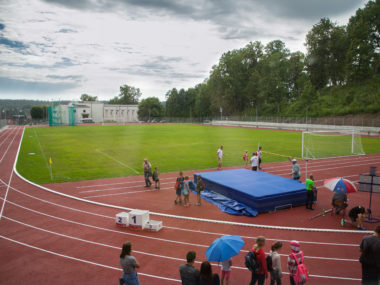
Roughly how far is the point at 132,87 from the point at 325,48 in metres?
118

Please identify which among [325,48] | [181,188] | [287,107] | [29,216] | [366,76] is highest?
[325,48]

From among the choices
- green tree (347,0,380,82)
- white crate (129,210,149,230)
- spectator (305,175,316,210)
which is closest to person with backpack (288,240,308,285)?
white crate (129,210,149,230)

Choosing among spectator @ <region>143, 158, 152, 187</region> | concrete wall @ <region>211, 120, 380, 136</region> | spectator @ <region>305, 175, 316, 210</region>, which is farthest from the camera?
concrete wall @ <region>211, 120, 380, 136</region>

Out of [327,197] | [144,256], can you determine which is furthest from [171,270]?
[327,197]

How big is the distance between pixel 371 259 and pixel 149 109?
399 ft

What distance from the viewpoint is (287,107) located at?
86.9 meters

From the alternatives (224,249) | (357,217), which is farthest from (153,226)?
(357,217)

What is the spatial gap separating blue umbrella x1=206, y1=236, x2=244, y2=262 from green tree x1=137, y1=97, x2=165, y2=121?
120 meters

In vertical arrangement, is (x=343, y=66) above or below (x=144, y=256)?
above

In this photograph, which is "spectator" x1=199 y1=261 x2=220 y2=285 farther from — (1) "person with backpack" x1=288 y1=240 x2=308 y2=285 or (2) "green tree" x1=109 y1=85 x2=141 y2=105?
(2) "green tree" x1=109 y1=85 x2=141 y2=105

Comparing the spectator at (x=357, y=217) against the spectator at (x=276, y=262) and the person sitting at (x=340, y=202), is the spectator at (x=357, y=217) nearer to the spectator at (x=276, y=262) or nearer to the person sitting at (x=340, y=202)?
the person sitting at (x=340, y=202)

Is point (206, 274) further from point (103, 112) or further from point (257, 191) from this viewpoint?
Answer: point (103, 112)

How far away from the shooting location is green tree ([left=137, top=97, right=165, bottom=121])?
12569 cm

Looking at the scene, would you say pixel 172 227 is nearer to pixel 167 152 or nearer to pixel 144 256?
pixel 144 256
